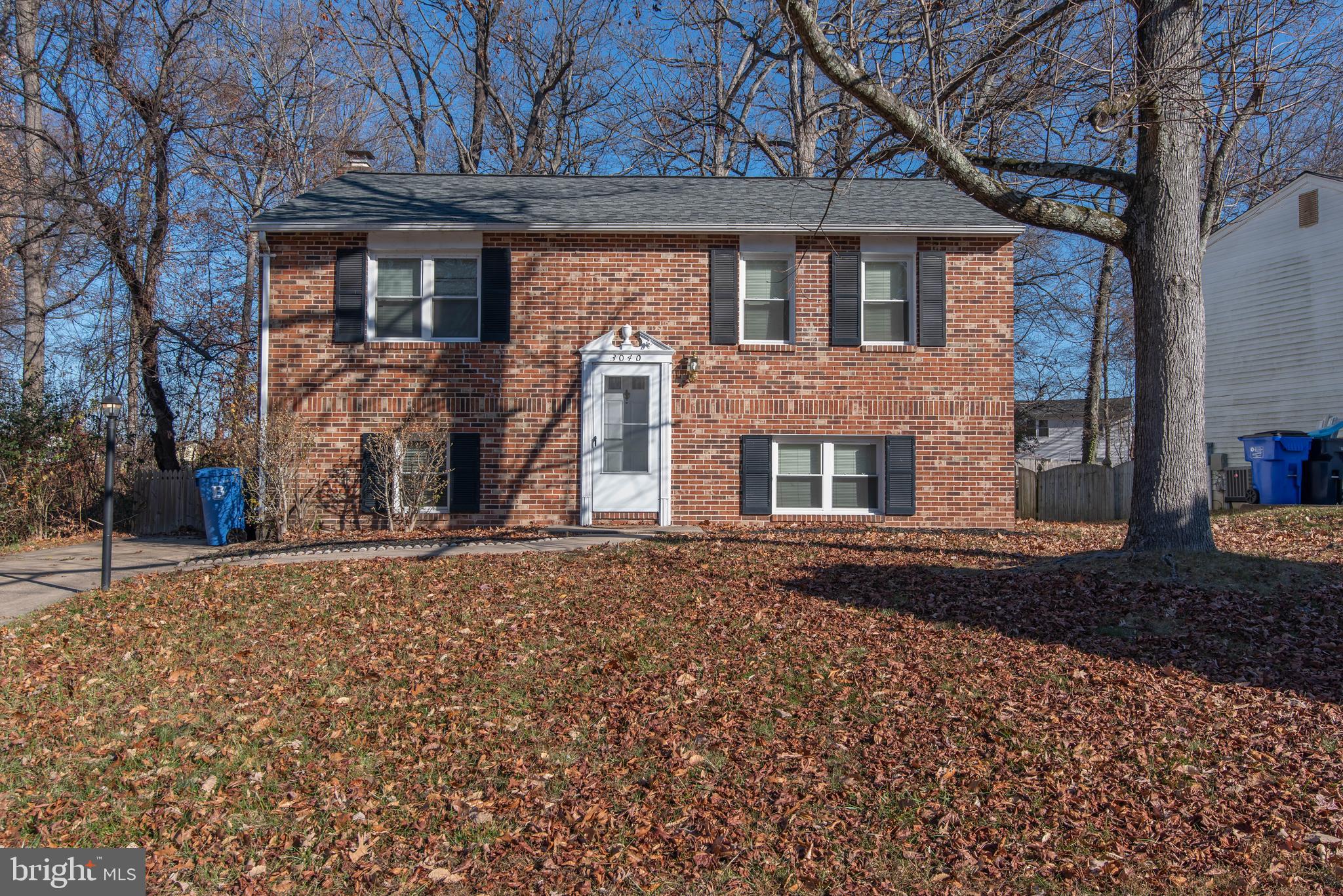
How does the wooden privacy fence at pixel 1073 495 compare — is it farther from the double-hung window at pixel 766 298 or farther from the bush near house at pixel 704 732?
the bush near house at pixel 704 732

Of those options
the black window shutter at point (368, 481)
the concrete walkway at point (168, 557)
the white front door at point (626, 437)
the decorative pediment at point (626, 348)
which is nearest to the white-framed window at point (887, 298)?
the decorative pediment at point (626, 348)

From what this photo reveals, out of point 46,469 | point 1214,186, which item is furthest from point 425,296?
point 1214,186

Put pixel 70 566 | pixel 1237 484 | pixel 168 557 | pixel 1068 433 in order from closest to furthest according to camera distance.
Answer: pixel 70 566 → pixel 168 557 → pixel 1237 484 → pixel 1068 433

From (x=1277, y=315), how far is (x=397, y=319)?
1905cm

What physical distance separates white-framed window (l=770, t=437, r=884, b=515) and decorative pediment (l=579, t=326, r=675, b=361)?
2142 millimetres

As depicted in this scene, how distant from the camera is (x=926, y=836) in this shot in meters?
4.07

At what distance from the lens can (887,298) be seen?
13.3 m

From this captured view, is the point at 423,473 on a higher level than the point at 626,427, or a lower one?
lower

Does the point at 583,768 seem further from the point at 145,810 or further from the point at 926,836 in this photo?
the point at 145,810

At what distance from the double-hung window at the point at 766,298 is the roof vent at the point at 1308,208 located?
13.7m

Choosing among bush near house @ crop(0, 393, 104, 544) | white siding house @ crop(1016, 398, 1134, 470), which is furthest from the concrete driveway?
white siding house @ crop(1016, 398, 1134, 470)

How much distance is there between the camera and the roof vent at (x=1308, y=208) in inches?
A: 758

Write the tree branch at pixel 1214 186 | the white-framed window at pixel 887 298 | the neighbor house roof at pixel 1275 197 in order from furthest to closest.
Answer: the neighbor house roof at pixel 1275 197 → the tree branch at pixel 1214 186 → the white-framed window at pixel 887 298

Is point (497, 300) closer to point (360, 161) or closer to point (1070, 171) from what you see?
point (360, 161)
